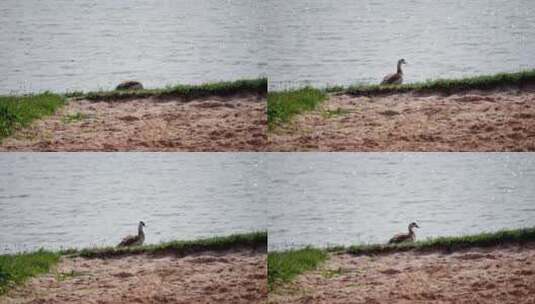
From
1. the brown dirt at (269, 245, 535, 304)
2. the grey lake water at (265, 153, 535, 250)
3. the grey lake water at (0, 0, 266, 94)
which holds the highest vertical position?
the grey lake water at (0, 0, 266, 94)

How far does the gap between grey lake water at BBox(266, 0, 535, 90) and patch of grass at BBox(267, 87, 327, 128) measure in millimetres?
61

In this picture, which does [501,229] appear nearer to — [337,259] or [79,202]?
[337,259]

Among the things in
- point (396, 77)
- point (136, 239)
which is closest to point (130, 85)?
point (136, 239)

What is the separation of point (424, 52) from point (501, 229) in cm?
120

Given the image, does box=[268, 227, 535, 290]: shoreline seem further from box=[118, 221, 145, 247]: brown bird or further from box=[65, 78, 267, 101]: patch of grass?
box=[65, 78, 267, 101]: patch of grass

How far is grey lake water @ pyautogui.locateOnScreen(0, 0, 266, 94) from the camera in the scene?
8.12m

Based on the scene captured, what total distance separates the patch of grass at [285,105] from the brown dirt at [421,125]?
53 mm

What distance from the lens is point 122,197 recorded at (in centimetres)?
812

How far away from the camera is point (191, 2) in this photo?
26.9 ft

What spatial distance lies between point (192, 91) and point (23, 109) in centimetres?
104

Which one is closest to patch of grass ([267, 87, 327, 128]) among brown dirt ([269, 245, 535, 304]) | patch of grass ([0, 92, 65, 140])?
brown dirt ([269, 245, 535, 304])

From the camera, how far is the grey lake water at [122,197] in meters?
7.96

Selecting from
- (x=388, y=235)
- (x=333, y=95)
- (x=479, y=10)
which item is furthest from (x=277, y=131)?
(x=479, y=10)

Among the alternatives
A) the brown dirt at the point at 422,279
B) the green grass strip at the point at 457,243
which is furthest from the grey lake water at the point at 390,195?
the brown dirt at the point at 422,279
